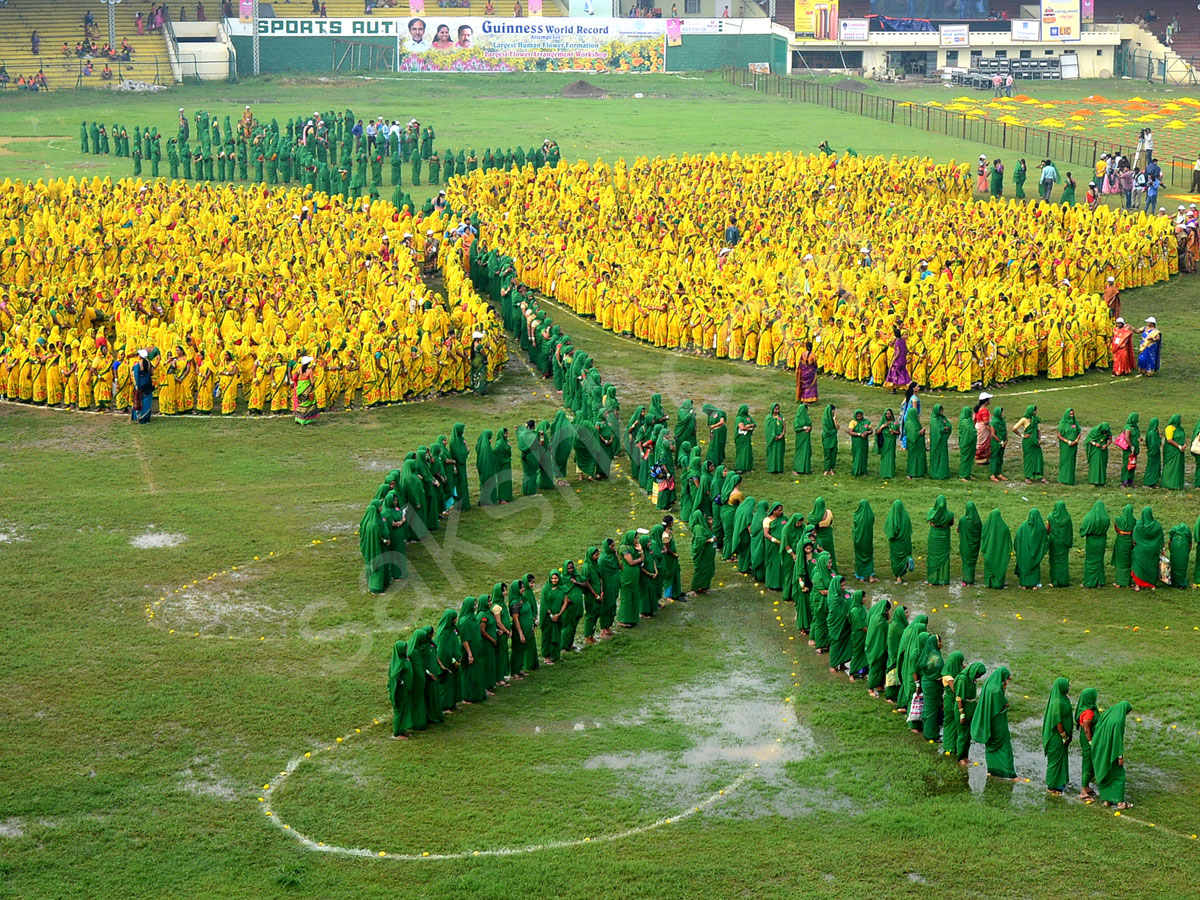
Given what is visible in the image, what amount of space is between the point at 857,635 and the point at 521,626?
312 centimetres

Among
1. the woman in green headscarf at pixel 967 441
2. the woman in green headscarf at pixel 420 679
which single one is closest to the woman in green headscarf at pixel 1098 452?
the woman in green headscarf at pixel 967 441

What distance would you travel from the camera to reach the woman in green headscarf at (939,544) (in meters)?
16.8

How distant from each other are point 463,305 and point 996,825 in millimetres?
15231

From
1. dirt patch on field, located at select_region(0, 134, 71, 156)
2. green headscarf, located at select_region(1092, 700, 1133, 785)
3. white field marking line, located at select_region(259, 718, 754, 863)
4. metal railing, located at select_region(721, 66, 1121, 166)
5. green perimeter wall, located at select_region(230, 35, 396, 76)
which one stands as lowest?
white field marking line, located at select_region(259, 718, 754, 863)

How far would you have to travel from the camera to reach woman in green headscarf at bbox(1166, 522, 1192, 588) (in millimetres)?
16859

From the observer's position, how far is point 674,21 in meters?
67.3

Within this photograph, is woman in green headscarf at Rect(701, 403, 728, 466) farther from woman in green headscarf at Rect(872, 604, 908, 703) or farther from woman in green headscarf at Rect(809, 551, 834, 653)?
woman in green headscarf at Rect(872, 604, 908, 703)

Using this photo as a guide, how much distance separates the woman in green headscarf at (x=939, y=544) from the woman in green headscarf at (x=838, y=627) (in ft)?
6.76

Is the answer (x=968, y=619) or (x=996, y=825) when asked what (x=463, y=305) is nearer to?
(x=968, y=619)

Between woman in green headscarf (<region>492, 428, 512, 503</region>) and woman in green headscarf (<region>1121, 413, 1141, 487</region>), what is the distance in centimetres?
766

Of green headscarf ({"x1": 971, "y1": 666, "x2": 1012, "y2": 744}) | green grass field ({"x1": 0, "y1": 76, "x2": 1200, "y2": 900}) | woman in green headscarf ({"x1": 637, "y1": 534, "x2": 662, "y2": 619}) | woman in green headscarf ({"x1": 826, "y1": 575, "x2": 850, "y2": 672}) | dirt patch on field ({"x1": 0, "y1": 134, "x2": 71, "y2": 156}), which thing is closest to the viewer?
green grass field ({"x1": 0, "y1": 76, "x2": 1200, "y2": 900})

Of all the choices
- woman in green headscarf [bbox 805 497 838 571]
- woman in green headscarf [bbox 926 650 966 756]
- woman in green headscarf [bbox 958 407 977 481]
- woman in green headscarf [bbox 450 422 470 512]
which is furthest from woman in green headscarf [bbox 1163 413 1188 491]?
woman in green headscarf [bbox 450 422 470 512]

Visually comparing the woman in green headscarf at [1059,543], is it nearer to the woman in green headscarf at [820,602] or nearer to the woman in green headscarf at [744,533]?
the woman in green headscarf at [820,602]

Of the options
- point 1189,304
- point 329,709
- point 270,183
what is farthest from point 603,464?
point 270,183
